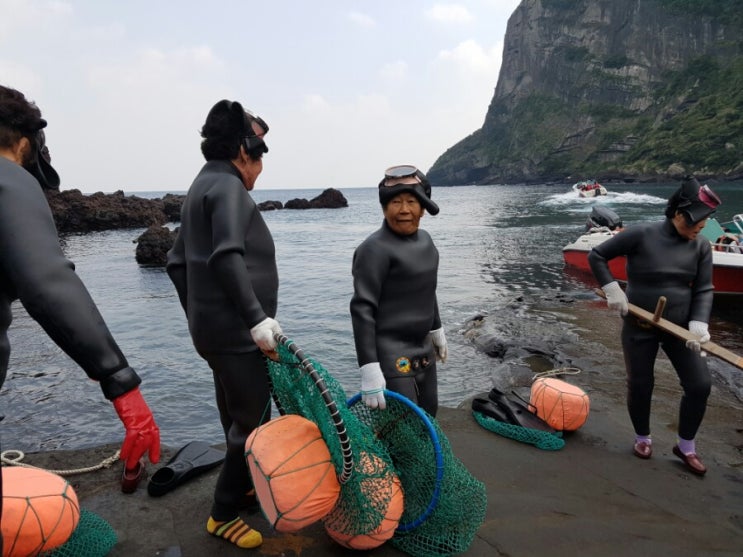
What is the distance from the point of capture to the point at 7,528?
8.02 ft

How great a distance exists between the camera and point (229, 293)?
264cm

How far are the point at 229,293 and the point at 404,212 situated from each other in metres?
1.33

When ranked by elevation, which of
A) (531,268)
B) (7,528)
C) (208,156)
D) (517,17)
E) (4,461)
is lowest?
(531,268)

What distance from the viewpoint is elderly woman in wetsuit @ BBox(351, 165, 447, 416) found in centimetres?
332

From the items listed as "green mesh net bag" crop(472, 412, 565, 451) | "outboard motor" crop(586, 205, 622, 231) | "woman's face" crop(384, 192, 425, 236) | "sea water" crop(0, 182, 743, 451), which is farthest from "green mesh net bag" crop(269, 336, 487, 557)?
"outboard motor" crop(586, 205, 622, 231)

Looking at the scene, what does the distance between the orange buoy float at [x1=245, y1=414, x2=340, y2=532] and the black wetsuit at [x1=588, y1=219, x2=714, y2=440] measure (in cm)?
310

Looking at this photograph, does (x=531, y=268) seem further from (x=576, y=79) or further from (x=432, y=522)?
(x=576, y=79)

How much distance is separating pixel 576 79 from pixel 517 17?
1934 inches

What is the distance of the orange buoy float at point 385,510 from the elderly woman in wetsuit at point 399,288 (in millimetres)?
658

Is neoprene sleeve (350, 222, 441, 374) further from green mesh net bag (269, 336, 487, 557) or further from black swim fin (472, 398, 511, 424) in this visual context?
black swim fin (472, 398, 511, 424)

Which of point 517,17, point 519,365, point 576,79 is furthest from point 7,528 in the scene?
point 517,17

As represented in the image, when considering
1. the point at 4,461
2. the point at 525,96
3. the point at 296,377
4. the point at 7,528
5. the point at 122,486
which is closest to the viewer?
the point at 7,528

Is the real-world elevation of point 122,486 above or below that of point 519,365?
above

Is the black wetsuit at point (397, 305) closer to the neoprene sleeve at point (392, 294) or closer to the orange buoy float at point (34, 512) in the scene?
the neoprene sleeve at point (392, 294)
